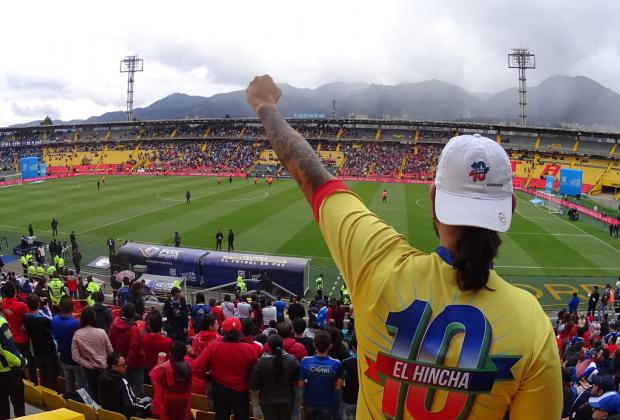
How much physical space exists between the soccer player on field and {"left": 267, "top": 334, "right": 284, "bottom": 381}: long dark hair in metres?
3.72

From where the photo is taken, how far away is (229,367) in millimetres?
5457

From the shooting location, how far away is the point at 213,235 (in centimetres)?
2934

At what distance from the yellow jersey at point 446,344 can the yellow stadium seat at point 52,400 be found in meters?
6.07

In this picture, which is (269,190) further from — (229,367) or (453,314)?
(453,314)

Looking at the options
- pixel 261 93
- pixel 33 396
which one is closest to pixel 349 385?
pixel 261 93

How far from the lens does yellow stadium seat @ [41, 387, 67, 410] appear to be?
6.33 m

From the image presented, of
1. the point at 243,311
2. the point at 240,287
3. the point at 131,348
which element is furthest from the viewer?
the point at 240,287

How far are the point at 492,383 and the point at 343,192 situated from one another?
2.76 ft

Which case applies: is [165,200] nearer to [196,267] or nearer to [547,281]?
[196,267]

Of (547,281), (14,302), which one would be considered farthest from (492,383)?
(547,281)

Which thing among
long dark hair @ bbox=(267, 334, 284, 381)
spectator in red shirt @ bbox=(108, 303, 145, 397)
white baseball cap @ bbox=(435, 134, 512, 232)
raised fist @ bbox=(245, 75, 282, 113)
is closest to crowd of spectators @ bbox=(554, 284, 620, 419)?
long dark hair @ bbox=(267, 334, 284, 381)

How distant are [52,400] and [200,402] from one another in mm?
2035

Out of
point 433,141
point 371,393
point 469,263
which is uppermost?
point 433,141

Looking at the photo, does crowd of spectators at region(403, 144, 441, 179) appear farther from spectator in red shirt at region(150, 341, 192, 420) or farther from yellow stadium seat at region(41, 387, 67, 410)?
spectator in red shirt at region(150, 341, 192, 420)
